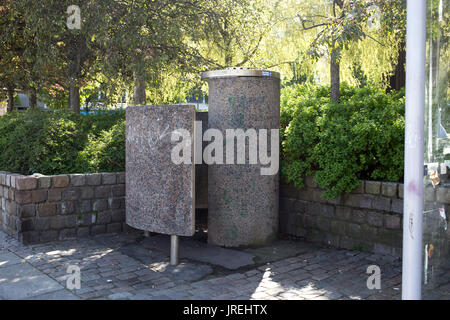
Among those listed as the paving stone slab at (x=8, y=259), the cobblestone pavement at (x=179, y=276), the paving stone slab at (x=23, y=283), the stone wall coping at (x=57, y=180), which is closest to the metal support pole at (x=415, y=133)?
the cobblestone pavement at (x=179, y=276)

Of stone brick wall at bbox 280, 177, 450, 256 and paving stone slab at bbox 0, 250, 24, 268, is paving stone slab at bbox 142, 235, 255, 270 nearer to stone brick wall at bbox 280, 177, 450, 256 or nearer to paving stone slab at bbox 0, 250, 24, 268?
stone brick wall at bbox 280, 177, 450, 256

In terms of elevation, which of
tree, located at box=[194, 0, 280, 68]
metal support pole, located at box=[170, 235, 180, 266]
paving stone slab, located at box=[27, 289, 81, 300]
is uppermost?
tree, located at box=[194, 0, 280, 68]

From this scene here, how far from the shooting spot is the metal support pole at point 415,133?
3.24 m

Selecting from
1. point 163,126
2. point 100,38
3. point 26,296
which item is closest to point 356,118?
point 163,126

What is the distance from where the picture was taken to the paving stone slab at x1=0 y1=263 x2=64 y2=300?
13.9 feet

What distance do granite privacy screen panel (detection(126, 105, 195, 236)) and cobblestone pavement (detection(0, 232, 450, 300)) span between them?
19.2 inches

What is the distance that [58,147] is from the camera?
23.1 feet

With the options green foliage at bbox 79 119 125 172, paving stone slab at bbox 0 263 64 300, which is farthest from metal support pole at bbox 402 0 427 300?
green foliage at bbox 79 119 125 172

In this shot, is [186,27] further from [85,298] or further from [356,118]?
[85,298]

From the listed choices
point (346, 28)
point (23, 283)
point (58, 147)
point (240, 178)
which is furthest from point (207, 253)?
point (346, 28)

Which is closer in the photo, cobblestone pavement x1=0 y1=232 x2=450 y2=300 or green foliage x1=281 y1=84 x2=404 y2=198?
cobblestone pavement x1=0 y1=232 x2=450 y2=300

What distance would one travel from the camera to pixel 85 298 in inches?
163

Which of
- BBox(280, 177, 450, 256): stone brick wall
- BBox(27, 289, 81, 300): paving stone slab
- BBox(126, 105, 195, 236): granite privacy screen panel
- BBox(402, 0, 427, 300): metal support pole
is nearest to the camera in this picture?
BBox(402, 0, 427, 300): metal support pole

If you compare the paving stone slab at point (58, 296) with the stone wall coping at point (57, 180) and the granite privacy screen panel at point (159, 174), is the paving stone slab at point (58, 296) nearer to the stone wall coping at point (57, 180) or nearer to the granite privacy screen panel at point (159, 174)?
the granite privacy screen panel at point (159, 174)
